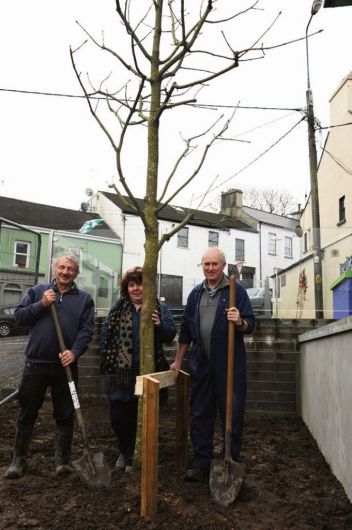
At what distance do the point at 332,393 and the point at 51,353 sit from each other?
2249mm

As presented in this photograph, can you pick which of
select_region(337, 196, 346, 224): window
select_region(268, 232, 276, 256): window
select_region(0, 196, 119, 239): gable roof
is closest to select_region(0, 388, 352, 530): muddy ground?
select_region(337, 196, 346, 224): window

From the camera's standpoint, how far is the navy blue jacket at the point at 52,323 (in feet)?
12.5

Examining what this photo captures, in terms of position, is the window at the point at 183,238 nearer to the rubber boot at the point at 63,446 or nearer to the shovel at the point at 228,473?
the rubber boot at the point at 63,446

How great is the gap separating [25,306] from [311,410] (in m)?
3.24

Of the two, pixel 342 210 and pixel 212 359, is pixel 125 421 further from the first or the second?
pixel 342 210

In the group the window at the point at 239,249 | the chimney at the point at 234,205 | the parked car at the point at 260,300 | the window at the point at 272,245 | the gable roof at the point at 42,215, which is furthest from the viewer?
the chimney at the point at 234,205

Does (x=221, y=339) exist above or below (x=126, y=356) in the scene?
above

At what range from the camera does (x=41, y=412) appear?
6.09 meters

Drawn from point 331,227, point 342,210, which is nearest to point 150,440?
point 342,210

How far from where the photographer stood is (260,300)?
1370 cm

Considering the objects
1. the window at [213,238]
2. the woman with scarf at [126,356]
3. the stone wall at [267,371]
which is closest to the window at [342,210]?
the stone wall at [267,371]

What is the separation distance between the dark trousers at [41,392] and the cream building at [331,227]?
7.32 meters

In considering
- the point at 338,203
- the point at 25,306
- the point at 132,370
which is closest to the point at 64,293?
the point at 25,306

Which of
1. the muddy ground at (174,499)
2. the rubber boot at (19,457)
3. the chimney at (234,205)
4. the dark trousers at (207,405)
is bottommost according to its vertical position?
the muddy ground at (174,499)
